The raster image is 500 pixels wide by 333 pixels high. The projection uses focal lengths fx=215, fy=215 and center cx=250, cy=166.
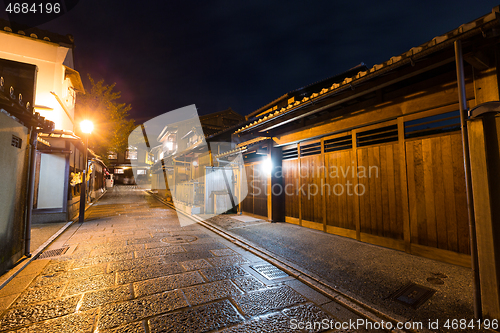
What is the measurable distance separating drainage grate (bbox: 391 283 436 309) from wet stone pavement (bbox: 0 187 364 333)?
42.8 inches

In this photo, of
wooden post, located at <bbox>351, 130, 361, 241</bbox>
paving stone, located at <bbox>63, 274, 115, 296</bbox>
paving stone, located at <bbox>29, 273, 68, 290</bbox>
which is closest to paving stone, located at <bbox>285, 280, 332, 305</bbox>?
wooden post, located at <bbox>351, 130, 361, 241</bbox>

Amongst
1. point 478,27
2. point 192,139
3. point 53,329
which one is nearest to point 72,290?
point 53,329

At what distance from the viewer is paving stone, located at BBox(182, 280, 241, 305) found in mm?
4121

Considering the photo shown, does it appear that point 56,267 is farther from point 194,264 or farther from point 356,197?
point 356,197

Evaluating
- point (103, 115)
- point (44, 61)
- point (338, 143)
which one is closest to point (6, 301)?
point (338, 143)

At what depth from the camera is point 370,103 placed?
23.7ft

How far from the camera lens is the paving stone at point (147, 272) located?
199 inches

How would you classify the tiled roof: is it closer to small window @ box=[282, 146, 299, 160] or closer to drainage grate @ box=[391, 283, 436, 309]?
small window @ box=[282, 146, 299, 160]

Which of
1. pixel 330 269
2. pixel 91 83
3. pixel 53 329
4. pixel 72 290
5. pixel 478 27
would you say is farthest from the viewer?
pixel 91 83

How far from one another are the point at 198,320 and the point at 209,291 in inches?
38.1

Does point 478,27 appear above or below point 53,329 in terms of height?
above

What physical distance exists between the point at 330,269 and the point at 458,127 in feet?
15.8

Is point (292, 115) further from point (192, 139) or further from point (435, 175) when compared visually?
point (192, 139)

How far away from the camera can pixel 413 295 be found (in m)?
4.05
